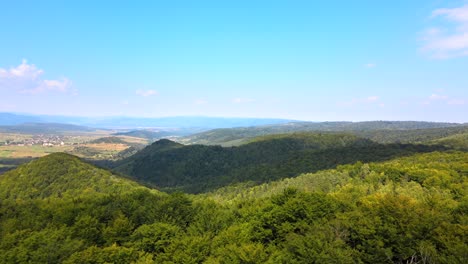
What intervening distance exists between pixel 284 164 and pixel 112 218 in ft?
403

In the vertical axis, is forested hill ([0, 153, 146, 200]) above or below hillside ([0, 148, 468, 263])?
below

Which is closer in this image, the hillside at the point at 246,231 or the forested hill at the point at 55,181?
the hillside at the point at 246,231

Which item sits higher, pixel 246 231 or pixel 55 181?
pixel 246 231

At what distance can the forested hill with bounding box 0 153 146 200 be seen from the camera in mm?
106137

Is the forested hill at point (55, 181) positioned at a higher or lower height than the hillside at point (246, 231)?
lower

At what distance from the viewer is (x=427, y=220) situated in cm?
3744

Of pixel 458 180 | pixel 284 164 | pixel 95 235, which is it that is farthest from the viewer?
pixel 284 164

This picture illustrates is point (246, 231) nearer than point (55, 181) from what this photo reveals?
Yes

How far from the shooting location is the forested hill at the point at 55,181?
10614cm

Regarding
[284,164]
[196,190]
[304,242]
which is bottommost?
[196,190]

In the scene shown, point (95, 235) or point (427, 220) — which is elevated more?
point (427, 220)

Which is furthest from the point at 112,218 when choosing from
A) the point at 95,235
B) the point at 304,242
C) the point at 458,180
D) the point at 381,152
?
the point at 381,152

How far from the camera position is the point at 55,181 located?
118 meters

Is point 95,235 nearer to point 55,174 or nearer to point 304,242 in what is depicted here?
point 304,242
